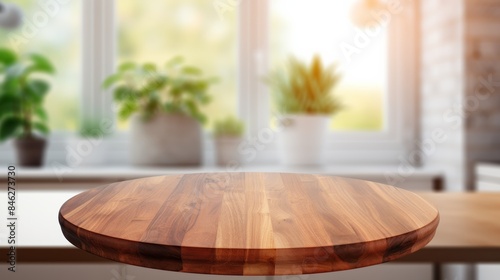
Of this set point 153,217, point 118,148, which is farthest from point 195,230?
point 118,148

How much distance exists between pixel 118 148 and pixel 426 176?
1.58 meters

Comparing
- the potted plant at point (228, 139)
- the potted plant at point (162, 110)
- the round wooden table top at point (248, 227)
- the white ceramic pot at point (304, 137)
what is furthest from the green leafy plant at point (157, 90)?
the round wooden table top at point (248, 227)

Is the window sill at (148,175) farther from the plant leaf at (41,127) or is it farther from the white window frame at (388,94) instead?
the white window frame at (388,94)

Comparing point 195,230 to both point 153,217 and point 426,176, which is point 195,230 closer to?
point 153,217

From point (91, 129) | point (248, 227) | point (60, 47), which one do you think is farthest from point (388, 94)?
point (248, 227)

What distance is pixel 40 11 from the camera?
2578mm

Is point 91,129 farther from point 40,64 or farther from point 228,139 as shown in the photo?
point 228,139

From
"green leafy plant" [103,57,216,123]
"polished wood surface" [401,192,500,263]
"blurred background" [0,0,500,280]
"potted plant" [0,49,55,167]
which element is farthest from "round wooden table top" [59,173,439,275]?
"potted plant" [0,49,55,167]

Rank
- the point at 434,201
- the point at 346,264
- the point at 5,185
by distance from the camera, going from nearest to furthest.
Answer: the point at 346,264 → the point at 434,201 → the point at 5,185

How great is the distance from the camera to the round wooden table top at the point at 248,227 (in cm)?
53

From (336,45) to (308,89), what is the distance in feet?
1.27

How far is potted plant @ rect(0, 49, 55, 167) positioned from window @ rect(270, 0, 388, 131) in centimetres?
122

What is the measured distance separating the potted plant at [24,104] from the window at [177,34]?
1.45ft

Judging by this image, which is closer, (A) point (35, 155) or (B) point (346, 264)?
(B) point (346, 264)
